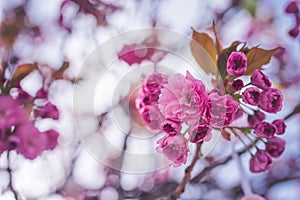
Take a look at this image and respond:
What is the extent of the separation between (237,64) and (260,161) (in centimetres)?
22

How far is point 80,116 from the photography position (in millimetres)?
930

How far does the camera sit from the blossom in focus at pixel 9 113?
2.65ft

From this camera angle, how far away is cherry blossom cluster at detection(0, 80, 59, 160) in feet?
2.66

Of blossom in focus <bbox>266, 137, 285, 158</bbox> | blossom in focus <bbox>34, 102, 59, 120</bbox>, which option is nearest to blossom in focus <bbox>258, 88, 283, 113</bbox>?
blossom in focus <bbox>266, 137, 285, 158</bbox>

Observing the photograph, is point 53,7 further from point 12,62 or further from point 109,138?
point 109,138

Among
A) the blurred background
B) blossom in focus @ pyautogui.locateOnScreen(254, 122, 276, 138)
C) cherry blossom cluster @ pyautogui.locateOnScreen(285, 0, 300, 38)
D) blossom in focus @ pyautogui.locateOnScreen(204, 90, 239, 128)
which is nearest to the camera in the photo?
blossom in focus @ pyautogui.locateOnScreen(204, 90, 239, 128)

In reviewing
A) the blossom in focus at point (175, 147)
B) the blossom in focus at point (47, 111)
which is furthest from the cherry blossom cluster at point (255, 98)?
the blossom in focus at point (47, 111)

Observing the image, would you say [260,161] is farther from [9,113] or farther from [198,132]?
[9,113]

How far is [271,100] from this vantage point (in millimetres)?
717

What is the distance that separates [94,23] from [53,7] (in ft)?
0.33

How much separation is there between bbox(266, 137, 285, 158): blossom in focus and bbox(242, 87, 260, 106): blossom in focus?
0.45 ft

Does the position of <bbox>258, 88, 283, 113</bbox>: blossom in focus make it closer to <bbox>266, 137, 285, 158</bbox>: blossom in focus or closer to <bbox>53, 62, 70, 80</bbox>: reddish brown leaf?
<bbox>266, 137, 285, 158</bbox>: blossom in focus

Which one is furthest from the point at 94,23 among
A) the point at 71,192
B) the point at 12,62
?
the point at 71,192

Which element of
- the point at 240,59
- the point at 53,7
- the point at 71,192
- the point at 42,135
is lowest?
the point at 71,192
